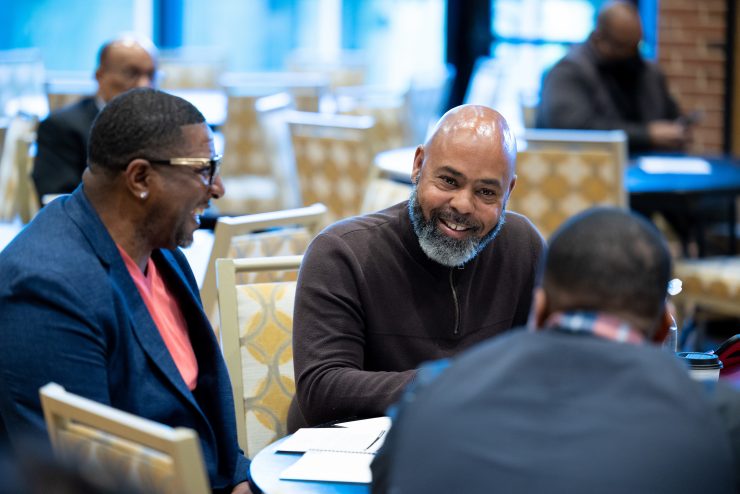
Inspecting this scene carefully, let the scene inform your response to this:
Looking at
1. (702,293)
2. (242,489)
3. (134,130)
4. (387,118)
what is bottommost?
(702,293)

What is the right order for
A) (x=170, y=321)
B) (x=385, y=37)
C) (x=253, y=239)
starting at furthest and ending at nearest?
(x=385, y=37), (x=253, y=239), (x=170, y=321)

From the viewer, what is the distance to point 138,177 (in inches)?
85.4

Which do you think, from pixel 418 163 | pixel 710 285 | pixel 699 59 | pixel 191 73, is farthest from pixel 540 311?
pixel 191 73

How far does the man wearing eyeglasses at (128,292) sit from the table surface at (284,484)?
0.27 metres

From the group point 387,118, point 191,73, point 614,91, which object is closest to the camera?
point 614,91

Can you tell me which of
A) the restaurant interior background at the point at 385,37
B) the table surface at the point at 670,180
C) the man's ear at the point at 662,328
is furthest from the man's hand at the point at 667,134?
the man's ear at the point at 662,328

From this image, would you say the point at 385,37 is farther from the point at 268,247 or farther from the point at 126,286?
the point at 126,286

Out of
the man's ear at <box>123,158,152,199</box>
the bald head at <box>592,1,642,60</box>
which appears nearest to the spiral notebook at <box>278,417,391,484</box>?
the man's ear at <box>123,158,152,199</box>

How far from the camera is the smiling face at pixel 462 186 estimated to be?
2428 millimetres

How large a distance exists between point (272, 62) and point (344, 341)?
303 inches

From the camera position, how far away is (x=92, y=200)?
85.4 inches

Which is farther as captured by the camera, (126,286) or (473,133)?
(473,133)

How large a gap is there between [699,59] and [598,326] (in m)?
7.05

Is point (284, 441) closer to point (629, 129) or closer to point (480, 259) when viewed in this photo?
point (480, 259)
